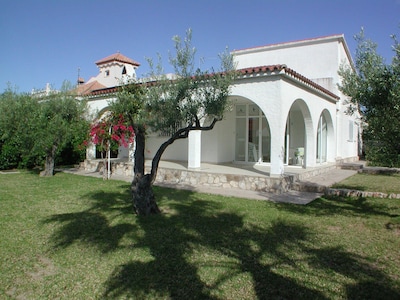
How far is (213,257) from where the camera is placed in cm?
537

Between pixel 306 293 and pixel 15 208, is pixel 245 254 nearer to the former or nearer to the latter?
pixel 306 293

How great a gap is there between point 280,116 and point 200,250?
7.32 metres

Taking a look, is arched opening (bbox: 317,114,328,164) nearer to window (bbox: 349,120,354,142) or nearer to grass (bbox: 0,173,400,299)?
window (bbox: 349,120,354,142)

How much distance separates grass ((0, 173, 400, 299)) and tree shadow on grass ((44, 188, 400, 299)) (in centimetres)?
2

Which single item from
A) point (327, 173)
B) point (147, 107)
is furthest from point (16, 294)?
point (327, 173)

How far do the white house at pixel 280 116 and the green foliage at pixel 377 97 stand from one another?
7.54 ft

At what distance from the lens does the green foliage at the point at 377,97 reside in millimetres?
6523

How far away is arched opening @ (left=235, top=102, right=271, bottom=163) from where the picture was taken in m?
16.6

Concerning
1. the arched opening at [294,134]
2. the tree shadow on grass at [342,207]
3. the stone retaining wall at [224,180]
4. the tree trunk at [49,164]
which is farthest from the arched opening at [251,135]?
the tree trunk at [49,164]

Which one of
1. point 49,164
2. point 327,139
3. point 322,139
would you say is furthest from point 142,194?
point 327,139

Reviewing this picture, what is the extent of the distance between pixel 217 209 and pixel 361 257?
13.8 ft

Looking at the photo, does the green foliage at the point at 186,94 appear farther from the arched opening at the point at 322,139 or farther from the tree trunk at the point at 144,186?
the arched opening at the point at 322,139

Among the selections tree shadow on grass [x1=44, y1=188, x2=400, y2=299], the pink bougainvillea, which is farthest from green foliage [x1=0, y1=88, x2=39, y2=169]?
tree shadow on grass [x1=44, y1=188, x2=400, y2=299]

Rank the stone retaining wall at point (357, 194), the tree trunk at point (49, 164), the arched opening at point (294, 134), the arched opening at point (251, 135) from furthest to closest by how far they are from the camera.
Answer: the arched opening at point (294, 134) < the arched opening at point (251, 135) < the tree trunk at point (49, 164) < the stone retaining wall at point (357, 194)
